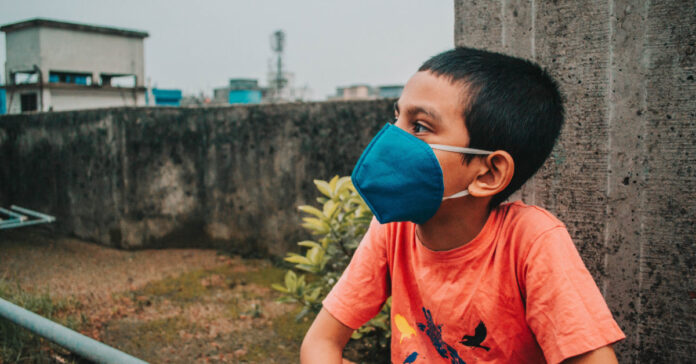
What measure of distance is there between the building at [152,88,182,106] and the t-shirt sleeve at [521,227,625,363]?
1910cm

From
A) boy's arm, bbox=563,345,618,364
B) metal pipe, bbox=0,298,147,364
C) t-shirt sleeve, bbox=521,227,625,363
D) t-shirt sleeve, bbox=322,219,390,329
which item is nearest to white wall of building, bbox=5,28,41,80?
metal pipe, bbox=0,298,147,364

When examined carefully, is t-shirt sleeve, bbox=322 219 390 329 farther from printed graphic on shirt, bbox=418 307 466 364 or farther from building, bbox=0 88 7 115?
building, bbox=0 88 7 115

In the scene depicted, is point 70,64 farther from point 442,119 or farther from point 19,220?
point 442,119

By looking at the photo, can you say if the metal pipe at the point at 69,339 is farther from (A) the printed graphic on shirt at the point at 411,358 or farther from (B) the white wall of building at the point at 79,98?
(B) the white wall of building at the point at 79,98

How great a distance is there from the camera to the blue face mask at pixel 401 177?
118 centimetres

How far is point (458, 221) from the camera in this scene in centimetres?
124

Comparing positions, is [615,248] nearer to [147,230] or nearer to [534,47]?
[534,47]

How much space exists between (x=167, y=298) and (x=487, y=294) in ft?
10.3

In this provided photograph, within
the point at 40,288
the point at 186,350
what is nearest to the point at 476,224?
the point at 186,350

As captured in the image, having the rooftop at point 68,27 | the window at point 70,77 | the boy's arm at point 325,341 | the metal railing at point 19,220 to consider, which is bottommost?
the metal railing at point 19,220

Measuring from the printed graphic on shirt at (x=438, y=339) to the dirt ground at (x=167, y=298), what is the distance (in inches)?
67.2

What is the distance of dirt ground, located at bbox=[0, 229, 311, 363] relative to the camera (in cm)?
294

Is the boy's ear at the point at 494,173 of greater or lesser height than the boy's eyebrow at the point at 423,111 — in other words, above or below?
Result: below

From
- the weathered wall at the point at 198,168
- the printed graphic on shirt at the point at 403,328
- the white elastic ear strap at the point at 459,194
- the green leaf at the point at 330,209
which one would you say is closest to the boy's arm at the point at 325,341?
the printed graphic on shirt at the point at 403,328
